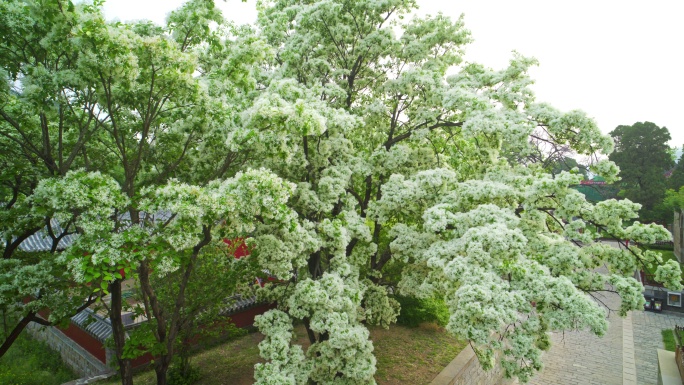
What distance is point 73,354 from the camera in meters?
Result: 11.6

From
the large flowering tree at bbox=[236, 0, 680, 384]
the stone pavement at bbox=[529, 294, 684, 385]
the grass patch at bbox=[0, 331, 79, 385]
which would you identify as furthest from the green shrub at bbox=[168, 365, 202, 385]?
the stone pavement at bbox=[529, 294, 684, 385]

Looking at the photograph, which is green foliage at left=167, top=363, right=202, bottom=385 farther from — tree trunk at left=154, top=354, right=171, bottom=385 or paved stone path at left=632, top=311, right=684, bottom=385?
paved stone path at left=632, top=311, right=684, bottom=385

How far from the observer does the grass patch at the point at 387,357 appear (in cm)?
996

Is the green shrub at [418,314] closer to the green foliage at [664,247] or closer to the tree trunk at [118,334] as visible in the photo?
the tree trunk at [118,334]

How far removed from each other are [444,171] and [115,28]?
6.50 m

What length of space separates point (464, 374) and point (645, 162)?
1255 inches

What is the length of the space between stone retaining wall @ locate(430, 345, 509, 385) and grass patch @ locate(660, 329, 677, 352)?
25.9 feet

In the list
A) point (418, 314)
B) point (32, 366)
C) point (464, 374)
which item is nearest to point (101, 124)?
point (32, 366)

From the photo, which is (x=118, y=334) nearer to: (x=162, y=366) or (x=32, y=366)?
(x=162, y=366)

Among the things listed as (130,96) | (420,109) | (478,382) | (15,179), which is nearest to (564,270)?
(420,109)

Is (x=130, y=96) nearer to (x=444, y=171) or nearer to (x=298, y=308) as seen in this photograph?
(x=298, y=308)

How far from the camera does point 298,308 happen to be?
25.3ft

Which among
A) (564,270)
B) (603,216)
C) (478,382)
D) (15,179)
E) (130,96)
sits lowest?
(478,382)

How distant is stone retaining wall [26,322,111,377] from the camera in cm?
1069
